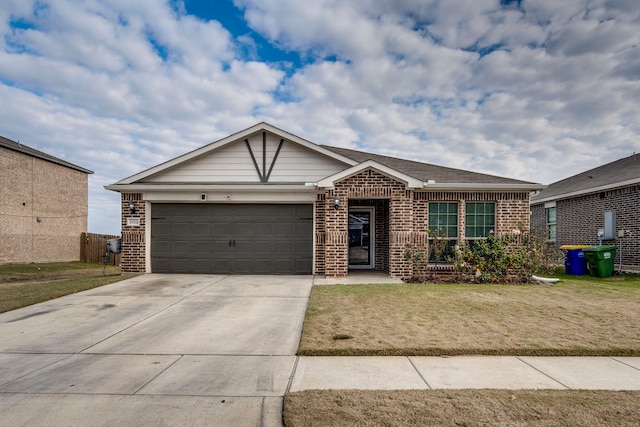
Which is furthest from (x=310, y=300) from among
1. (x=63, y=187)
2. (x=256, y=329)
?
(x=63, y=187)

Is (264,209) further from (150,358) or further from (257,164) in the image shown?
(150,358)

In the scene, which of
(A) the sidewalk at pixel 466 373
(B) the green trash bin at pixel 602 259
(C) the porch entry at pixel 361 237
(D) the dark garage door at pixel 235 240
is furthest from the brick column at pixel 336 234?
(B) the green trash bin at pixel 602 259

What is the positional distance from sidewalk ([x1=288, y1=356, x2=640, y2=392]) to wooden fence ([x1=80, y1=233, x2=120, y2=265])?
19973 millimetres

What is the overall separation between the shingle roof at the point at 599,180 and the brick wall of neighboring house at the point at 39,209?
87.5 feet

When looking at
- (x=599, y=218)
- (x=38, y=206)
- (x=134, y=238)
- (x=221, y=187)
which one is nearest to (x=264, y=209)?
(x=221, y=187)

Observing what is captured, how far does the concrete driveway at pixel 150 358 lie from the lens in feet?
11.4

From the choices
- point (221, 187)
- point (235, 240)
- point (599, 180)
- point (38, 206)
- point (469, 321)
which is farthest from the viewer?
point (38, 206)

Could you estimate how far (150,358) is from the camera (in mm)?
4883

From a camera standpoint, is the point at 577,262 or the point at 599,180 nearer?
the point at 577,262

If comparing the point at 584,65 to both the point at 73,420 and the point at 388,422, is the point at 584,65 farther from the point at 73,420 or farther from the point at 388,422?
the point at 73,420

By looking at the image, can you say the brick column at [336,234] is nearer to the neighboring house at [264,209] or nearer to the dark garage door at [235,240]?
the neighboring house at [264,209]

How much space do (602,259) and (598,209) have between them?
3.94 metres

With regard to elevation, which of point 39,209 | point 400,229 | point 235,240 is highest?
point 39,209

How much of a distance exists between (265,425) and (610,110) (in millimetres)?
16830
